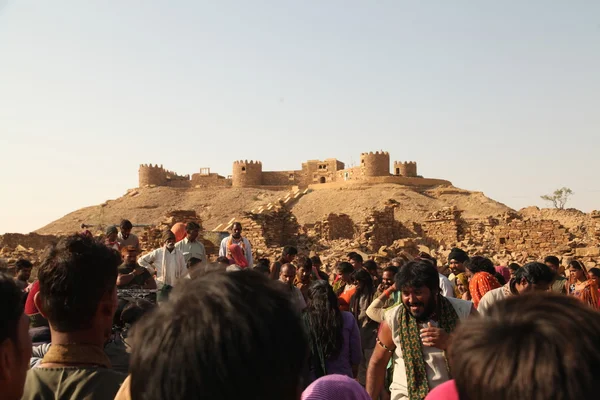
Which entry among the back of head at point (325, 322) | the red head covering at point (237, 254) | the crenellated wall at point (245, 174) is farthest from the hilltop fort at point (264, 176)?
the back of head at point (325, 322)

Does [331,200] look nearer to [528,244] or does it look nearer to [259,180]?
[259,180]

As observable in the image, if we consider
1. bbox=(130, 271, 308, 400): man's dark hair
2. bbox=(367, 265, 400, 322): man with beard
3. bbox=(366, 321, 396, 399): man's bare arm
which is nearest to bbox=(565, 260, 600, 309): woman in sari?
bbox=(367, 265, 400, 322): man with beard

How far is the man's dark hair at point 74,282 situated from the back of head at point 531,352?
6.02ft

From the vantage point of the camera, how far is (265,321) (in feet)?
5.01

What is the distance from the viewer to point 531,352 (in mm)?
1427

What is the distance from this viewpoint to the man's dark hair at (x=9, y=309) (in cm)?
218

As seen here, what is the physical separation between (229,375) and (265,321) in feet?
0.50

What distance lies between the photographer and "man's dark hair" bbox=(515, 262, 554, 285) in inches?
224

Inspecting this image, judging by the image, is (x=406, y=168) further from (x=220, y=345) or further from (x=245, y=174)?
(x=220, y=345)

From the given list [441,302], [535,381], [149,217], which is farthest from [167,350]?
[149,217]

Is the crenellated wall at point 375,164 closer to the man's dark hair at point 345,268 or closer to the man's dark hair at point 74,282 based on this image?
the man's dark hair at point 345,268

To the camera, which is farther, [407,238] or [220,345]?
[407,238]

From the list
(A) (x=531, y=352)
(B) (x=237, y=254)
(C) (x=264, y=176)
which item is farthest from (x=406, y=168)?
(A) (x=531, y=352)

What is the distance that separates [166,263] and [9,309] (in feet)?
24.4
